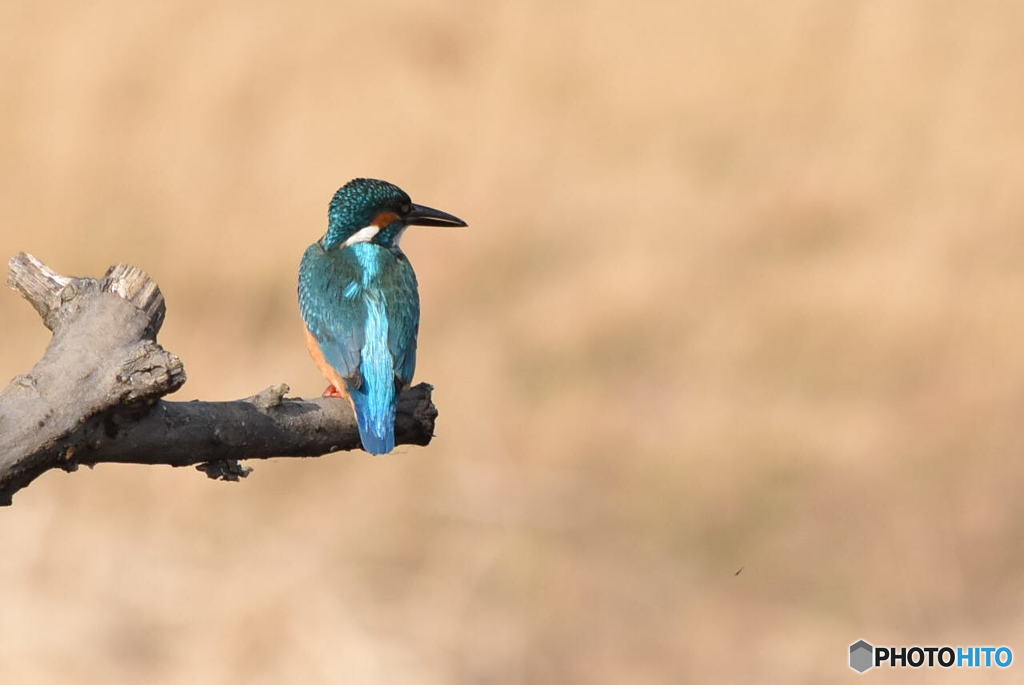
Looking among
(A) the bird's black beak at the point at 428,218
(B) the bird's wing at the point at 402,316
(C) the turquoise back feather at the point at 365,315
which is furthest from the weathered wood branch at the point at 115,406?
(A) the bird's black beak at the point at 428,218

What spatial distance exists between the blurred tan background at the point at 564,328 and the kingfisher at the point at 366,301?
247 centimetres

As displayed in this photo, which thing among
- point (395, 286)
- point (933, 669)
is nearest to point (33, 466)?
point (395, 286)

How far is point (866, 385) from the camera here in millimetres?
6801

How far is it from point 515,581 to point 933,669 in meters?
1.75

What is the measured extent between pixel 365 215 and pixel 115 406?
72.3 inches

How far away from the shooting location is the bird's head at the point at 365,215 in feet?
13.4

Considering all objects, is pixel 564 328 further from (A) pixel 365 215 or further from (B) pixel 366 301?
(B) pixel 366 301

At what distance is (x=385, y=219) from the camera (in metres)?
4.12

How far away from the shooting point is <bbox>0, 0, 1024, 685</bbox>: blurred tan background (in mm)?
6703

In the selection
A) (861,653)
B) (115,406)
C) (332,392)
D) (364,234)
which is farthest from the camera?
(861,653)

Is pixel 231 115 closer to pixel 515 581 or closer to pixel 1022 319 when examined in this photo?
pixel 515 581

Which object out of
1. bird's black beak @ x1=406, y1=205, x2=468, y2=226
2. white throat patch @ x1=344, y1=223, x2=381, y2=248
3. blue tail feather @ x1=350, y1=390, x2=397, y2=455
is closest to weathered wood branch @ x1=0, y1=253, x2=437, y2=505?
blue tail feather @ x1=350, y1=390, x2=397, y2=455

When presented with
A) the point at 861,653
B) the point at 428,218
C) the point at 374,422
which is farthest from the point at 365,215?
the point at 861,653

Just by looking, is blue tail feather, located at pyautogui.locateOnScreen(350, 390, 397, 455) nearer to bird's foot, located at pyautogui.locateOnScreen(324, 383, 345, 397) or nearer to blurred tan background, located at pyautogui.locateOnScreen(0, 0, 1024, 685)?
bird's foot, located at pyautogui.locateOnScreen(324, 383, 345, 397)
